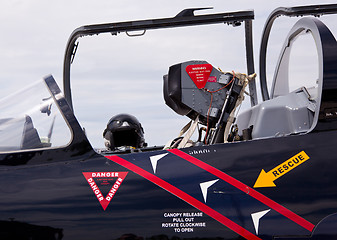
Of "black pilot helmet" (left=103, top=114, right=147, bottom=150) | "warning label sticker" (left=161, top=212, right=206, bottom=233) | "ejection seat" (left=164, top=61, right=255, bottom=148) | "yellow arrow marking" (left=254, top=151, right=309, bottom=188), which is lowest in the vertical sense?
"warning label sticker" (left=161, top=212, right=206, bottom=233)

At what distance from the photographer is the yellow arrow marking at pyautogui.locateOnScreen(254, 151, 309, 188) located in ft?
11.1

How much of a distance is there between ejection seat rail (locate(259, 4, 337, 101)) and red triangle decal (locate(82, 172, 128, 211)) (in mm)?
2115

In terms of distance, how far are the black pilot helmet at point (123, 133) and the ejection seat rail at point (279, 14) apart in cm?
195

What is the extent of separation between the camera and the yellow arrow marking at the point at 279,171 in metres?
3.38

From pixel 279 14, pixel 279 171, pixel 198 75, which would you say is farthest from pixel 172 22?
pixel 279 171

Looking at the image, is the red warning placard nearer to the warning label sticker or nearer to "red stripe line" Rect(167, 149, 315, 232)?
"red stripe line" Rect(167, 149, 315, 232)

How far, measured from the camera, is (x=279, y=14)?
4.71 m

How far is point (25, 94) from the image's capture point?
13.0 ft

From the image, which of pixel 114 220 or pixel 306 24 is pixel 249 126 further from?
pixel 114 220

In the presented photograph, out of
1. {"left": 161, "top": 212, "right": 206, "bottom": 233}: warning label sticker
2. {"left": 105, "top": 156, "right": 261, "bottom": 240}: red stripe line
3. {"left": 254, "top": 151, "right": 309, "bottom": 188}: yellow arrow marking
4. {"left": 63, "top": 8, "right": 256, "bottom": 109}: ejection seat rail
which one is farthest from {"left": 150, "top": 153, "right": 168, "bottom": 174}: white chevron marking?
{"left": 63, "top": 8, "right": 256, "bottom": 109}: ejection seat rail

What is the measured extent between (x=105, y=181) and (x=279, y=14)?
8.61 ft

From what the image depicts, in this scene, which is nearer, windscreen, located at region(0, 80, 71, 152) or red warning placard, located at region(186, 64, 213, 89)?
windscreen, located at region(0, 80, 71, 152)

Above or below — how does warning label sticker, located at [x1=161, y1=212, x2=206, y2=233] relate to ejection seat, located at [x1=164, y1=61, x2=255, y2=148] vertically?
below

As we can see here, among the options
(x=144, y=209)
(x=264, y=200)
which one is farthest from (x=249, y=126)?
(x=144, y=209)
